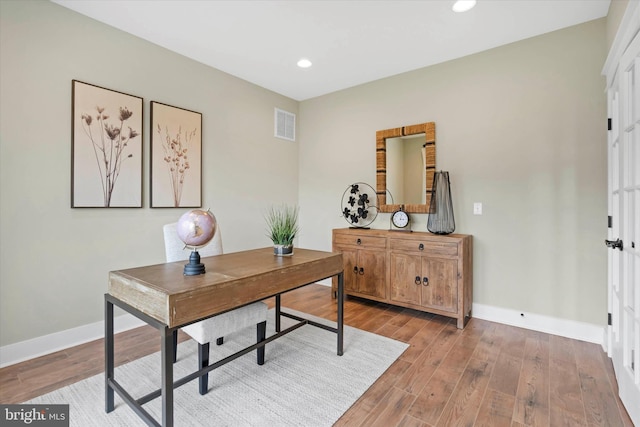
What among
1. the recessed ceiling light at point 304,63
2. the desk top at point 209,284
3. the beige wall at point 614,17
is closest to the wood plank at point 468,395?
the desk top at point 209,284

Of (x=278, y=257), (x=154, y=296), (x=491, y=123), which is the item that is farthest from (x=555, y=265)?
(x=154, y=296)

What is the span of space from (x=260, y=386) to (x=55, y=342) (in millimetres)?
1801

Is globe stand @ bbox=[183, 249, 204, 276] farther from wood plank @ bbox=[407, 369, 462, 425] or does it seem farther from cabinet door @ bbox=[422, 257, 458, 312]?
cabinet door @ bbox=[422, 257, 458, 312]

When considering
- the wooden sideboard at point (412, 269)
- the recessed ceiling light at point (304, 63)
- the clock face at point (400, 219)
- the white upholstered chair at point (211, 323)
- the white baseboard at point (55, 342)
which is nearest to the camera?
the white upholstered chair at point (211, 323)

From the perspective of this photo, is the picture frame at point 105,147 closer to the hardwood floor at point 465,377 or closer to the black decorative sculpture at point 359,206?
the hardwood floor at point 465,377

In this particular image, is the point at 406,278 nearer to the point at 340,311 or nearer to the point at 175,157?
the point at 340,311

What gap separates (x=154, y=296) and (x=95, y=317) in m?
1.90

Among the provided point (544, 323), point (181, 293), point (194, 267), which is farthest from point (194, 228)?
point (544, 323)

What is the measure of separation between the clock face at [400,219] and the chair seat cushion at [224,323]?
6.62 ft

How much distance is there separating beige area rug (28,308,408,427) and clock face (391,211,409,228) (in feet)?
4.52

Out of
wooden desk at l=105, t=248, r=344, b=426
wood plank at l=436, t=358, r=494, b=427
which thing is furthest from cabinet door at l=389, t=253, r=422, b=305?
wooden desk at l=105, t=248, r=344, b=426

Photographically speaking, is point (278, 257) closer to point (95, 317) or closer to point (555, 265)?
point (95, 317)

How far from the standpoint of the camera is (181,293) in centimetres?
132

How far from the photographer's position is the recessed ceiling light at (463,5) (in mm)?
2348
